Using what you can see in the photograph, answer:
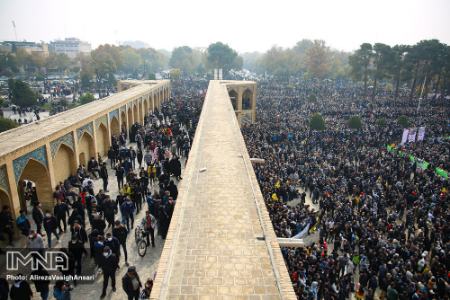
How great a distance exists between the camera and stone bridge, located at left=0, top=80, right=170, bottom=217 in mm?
9117

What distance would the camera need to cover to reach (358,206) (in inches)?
563

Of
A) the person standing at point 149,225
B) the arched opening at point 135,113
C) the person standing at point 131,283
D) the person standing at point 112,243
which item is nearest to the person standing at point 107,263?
the person standing at point 112,243

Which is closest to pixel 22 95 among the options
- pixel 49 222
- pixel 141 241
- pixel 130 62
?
pixel 49 222

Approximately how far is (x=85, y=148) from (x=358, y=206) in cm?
1213

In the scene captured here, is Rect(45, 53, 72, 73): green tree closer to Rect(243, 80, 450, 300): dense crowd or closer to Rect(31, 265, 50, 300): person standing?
Rect(243, 80, 450, 300): dense crowd

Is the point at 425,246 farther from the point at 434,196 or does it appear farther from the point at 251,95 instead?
the point at 251,95

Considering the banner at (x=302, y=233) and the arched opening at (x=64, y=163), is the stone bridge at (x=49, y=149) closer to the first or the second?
the arched opening at (x=64, y=163)

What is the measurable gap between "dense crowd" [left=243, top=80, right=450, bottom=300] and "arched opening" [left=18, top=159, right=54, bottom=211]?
24.2 feet

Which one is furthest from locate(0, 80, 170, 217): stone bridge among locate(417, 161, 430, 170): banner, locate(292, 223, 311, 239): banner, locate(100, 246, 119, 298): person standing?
locate(417, 161, 430, 170): banner

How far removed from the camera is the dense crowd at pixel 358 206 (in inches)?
353

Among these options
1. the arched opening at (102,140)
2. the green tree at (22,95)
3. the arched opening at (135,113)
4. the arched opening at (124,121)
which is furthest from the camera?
the green tree at (22,95)

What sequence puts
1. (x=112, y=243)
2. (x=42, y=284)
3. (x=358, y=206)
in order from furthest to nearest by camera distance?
(x=358, y=206), (x=112, y=243), (x=42, y=284)

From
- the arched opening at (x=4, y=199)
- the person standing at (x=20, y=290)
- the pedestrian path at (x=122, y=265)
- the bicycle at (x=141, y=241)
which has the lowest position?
the pedestrian path at (x=122, y=265)

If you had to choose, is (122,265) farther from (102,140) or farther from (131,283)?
(102,140)
